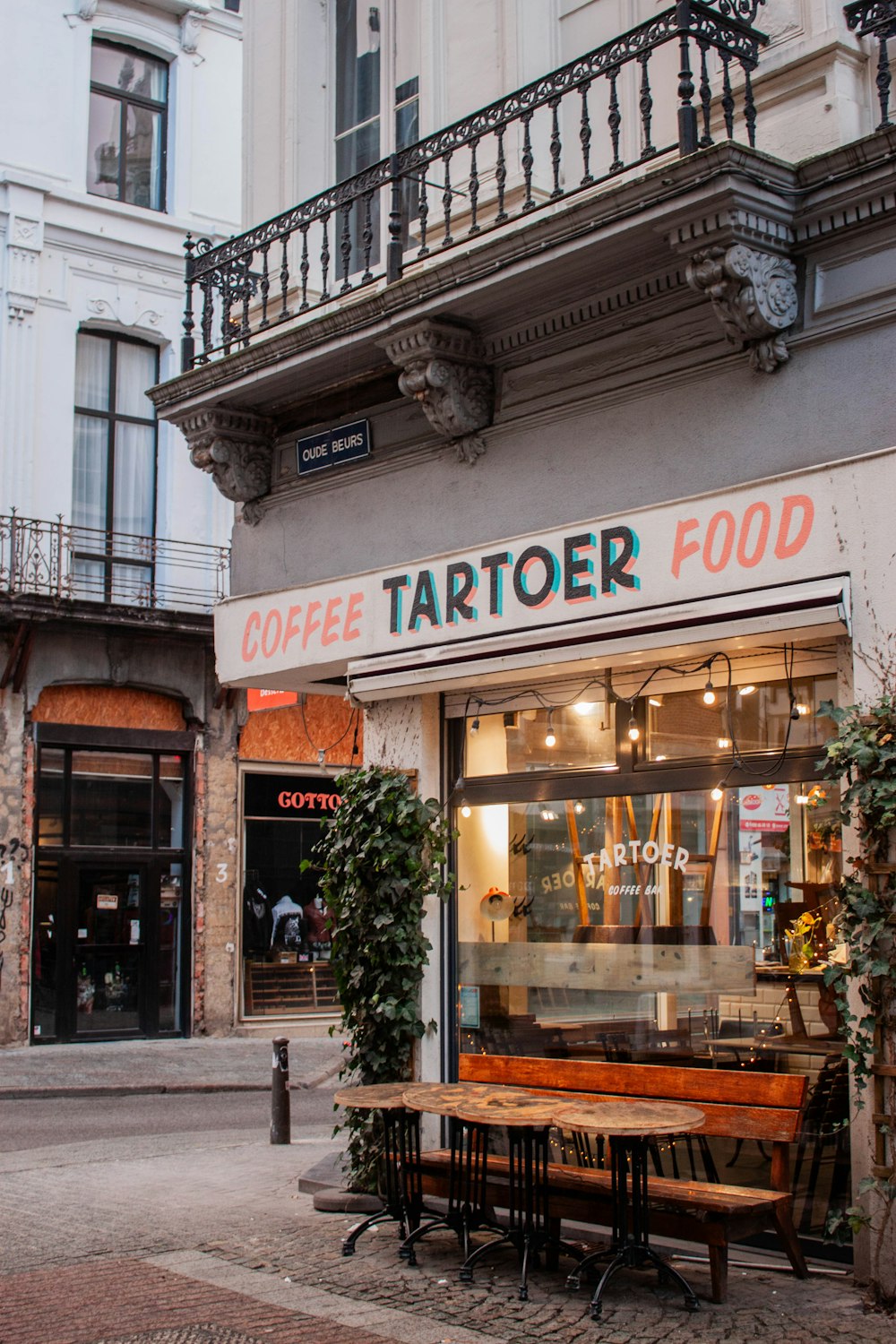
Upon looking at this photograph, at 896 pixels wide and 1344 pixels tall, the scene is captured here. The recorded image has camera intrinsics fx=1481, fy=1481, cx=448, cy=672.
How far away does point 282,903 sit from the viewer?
71.7 feet

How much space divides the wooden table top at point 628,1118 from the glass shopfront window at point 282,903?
47.5ft

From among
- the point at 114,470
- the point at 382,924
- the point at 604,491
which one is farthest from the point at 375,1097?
the point at 114,470

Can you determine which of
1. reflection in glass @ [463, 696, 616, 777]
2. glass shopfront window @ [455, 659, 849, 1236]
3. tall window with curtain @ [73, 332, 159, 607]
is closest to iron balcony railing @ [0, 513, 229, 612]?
tall window with curtain @ [73, 332, 159, 607]

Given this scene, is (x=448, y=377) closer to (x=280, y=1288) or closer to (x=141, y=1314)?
(x=280, y=1288)

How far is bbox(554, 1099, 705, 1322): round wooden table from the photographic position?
6492mm

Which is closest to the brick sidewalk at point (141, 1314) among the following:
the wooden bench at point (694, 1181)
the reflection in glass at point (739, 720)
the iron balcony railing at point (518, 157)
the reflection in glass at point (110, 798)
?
the wooden bench at point (694, 1181)

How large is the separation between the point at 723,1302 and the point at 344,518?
5.63 metres

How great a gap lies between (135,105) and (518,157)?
14713 mm

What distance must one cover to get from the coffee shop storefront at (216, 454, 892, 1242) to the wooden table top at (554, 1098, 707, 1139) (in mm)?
864

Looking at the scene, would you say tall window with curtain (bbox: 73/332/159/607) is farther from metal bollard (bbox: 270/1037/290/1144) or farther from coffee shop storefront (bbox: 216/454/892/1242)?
coffee shop storefront (bbox: 216/454/892/1242)

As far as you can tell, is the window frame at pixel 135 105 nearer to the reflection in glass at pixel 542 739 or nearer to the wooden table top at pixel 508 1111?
the reflection in glass at pixel 542 739

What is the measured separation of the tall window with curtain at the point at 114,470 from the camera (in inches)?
813

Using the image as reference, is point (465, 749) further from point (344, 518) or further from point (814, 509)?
point (814, 509)

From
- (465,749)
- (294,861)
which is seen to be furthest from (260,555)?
Result: (294,861)
